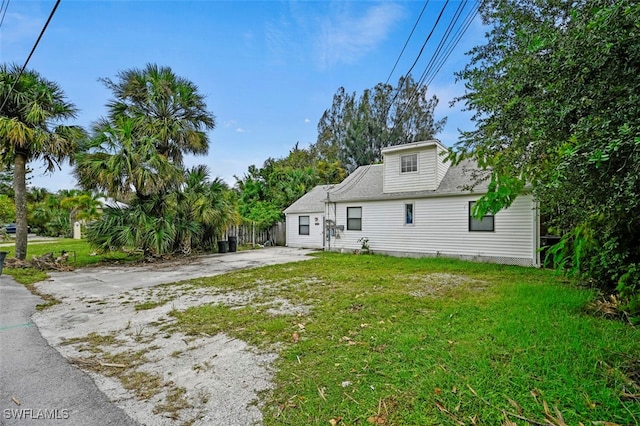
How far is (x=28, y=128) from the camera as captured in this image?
29.9ft

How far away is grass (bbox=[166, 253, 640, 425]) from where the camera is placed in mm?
2172

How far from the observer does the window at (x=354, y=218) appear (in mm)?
12930

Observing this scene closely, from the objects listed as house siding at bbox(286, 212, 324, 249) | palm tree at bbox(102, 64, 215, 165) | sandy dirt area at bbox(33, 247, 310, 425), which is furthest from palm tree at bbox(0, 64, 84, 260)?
house siding at bbox(286, 212, 324, 249)

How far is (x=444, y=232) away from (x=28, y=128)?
45.2ft

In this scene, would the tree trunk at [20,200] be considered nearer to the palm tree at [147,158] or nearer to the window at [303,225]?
the palm tree at [147,158]

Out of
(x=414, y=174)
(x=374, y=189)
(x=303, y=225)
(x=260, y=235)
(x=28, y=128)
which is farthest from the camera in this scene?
(x=260, y=235)

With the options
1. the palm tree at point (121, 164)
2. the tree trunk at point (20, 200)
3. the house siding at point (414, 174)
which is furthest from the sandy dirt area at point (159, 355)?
the house siding at point (414, 174)

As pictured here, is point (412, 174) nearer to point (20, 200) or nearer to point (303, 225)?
point (303, 225)

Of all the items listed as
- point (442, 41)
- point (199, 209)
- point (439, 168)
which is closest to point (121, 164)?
point (199, 209)

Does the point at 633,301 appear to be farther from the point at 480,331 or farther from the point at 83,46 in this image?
the point at 83,46

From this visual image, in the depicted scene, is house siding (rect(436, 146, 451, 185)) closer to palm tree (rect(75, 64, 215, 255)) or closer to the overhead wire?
the overhead wire

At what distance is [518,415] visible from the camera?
6.81ft

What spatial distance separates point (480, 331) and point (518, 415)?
1620mm

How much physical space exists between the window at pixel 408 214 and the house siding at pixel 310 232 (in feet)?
14.6
